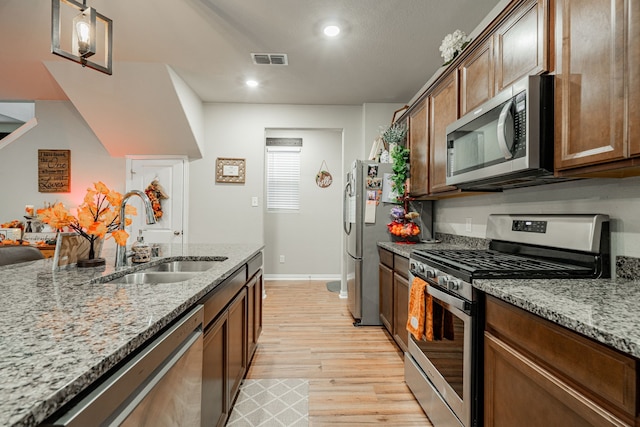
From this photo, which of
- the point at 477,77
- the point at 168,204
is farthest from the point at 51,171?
the point at 477,77

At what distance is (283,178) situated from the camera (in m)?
5.36

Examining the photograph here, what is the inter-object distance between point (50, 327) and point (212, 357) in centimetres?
73

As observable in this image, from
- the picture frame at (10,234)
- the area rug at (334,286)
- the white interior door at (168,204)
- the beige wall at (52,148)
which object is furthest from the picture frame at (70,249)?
the picture frame at (10,234)

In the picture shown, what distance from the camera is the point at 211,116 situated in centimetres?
431

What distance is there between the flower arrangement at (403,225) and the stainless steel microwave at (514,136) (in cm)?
110

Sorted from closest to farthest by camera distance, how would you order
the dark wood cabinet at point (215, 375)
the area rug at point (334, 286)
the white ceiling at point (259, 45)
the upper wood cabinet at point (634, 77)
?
the upper wood cabinet at point (634, 77) < the dark wood cabinet at point (215, 375) < the white ceiling at point (259, 45) < the area rug at point (334, 286)

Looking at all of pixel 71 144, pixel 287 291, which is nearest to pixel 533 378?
pixel 287 291

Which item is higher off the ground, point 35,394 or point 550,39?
point 550,39

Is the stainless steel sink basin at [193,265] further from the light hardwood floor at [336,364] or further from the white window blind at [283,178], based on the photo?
the white window blind at [283,178]

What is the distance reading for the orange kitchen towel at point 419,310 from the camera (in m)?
1.72

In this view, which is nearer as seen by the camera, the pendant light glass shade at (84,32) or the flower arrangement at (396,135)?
the pendant light glass shade at (84,32)

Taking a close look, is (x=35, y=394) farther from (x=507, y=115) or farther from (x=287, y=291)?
(x=287, y=291)

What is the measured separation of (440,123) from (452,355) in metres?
1.68

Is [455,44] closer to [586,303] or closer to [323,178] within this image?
[586,303]
